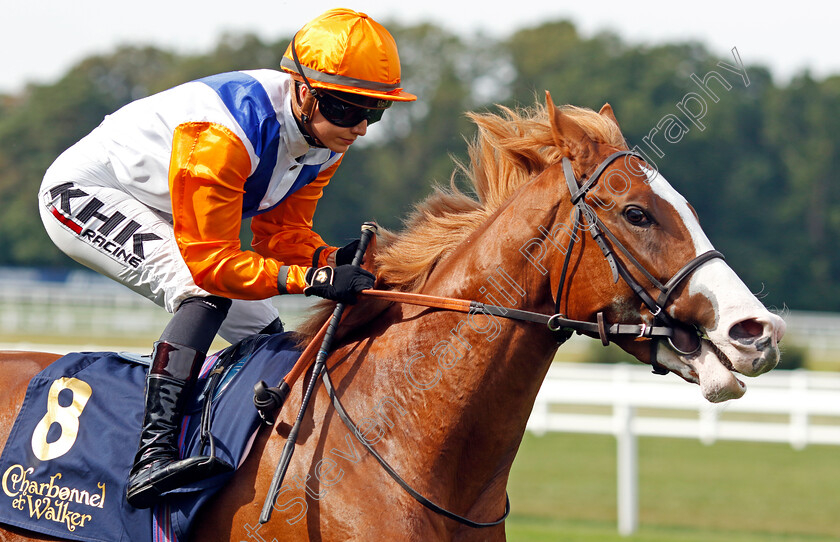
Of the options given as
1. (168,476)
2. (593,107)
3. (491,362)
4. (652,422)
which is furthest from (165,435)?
(593,107)

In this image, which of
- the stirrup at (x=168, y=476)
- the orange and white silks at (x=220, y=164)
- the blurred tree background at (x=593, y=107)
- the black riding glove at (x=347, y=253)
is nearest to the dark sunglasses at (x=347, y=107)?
the orange and white silks at (x=220, y=164)

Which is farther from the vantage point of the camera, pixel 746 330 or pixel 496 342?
pixel 496 342

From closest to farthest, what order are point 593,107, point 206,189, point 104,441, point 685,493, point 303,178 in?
point 206,189, point 104,441, point 303,178, point 685,493, point 593,107

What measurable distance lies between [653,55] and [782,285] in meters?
13.1

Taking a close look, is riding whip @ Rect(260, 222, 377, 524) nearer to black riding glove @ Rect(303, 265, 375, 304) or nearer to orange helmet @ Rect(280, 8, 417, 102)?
black riding glove @ Rect(303, 265, 375, 304)

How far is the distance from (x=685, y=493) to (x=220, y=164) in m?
8.60

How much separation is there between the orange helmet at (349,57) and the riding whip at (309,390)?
471 mm

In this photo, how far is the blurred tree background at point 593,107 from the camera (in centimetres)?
3766

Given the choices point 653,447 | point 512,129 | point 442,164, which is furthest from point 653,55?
point 512,129

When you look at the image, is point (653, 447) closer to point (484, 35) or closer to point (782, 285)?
point (782, 285)

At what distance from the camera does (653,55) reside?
45.2 meters

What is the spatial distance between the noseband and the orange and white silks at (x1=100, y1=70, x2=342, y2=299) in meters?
0.84

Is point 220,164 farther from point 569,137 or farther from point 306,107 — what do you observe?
point 569,137

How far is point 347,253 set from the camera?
356 centimetres
